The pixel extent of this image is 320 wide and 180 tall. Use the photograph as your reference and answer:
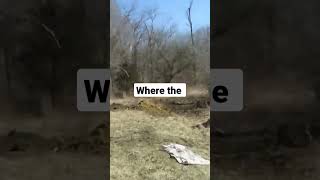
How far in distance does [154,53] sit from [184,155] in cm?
81

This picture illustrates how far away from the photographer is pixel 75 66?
300 cm

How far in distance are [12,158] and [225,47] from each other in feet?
5.63

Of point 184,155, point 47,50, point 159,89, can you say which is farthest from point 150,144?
point 47,50

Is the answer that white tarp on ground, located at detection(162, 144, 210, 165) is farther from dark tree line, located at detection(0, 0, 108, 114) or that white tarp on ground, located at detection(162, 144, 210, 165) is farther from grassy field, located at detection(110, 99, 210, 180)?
dark tree line, located at detection(0, 0, 108, 114)

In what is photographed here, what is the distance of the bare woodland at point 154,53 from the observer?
3.10m

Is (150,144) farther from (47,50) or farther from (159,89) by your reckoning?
(47,50)

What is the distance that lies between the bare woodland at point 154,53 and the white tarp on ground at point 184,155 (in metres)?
0.51

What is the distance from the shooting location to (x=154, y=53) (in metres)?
3.25

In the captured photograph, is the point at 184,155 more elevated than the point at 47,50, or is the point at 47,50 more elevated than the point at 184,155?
the point at 47,50

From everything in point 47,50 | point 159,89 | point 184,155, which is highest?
point 47,50

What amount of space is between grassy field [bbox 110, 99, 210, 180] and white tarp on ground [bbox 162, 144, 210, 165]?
0.10 ft

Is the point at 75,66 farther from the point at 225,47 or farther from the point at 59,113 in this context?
the point at 225,47

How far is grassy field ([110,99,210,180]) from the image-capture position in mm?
3168

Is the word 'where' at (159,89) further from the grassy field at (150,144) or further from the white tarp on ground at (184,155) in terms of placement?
the white tarp on ground at (184,155)
